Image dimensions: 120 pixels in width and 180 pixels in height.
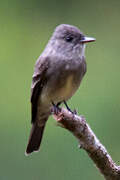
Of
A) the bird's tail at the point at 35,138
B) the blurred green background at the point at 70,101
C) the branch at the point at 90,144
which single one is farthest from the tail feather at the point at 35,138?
the branch at the point at 90,144

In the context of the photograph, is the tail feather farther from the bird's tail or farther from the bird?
the bird

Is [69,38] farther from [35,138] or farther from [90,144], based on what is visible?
[90,144]

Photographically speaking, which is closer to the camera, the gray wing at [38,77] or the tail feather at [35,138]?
the gray wing at [38,77]

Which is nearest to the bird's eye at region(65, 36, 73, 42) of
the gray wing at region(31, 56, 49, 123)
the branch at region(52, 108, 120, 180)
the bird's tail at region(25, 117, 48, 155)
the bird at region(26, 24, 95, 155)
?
the bird at region(26, 24, 95, 155)

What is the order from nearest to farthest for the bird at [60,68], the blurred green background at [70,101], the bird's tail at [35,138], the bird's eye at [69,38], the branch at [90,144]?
the branch at [90,144] < the bird at [60,68] < the bird's eye at [69,38] < the bird's tail at [35,138] < the blurred green background at [70,101]

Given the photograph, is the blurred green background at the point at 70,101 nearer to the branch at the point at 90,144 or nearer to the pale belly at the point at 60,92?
the pale belly at the point at 60,92

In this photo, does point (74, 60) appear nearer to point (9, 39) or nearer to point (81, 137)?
point (81, 137)

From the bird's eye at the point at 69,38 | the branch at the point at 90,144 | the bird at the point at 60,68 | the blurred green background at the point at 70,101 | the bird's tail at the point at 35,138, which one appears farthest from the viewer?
the blurred green background at the point at 70,101
